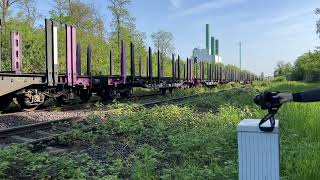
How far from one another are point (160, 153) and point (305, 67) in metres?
91.7

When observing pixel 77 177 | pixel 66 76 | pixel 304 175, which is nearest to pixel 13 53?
pixel 66 76

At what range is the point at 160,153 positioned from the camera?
5613mm

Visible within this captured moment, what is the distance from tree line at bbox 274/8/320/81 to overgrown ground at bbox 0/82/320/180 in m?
54.7

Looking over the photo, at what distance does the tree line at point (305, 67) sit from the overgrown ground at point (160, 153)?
54.7 metres

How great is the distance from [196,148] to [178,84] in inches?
837

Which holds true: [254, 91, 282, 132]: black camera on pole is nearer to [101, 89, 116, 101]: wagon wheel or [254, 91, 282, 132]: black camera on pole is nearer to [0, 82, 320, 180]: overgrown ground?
[0, 82, 320, 180]: overgrown ground

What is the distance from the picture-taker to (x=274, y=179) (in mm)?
2404

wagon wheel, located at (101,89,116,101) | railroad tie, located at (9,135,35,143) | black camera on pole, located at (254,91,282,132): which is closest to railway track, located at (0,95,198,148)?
railroad tie, located at (9,135,35,143)

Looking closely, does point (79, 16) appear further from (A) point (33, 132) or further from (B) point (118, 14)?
(A) point (33, 132)

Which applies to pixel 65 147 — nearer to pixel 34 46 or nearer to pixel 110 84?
pixel 110 84

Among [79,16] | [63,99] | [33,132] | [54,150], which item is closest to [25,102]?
[63,99]

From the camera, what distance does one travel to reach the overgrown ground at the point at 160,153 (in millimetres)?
4578

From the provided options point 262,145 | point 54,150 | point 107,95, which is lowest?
point 54,150

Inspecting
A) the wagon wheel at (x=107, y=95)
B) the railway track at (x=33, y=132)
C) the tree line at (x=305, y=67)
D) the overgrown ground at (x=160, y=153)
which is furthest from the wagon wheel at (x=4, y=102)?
the tree line at (x=305, y=67)
